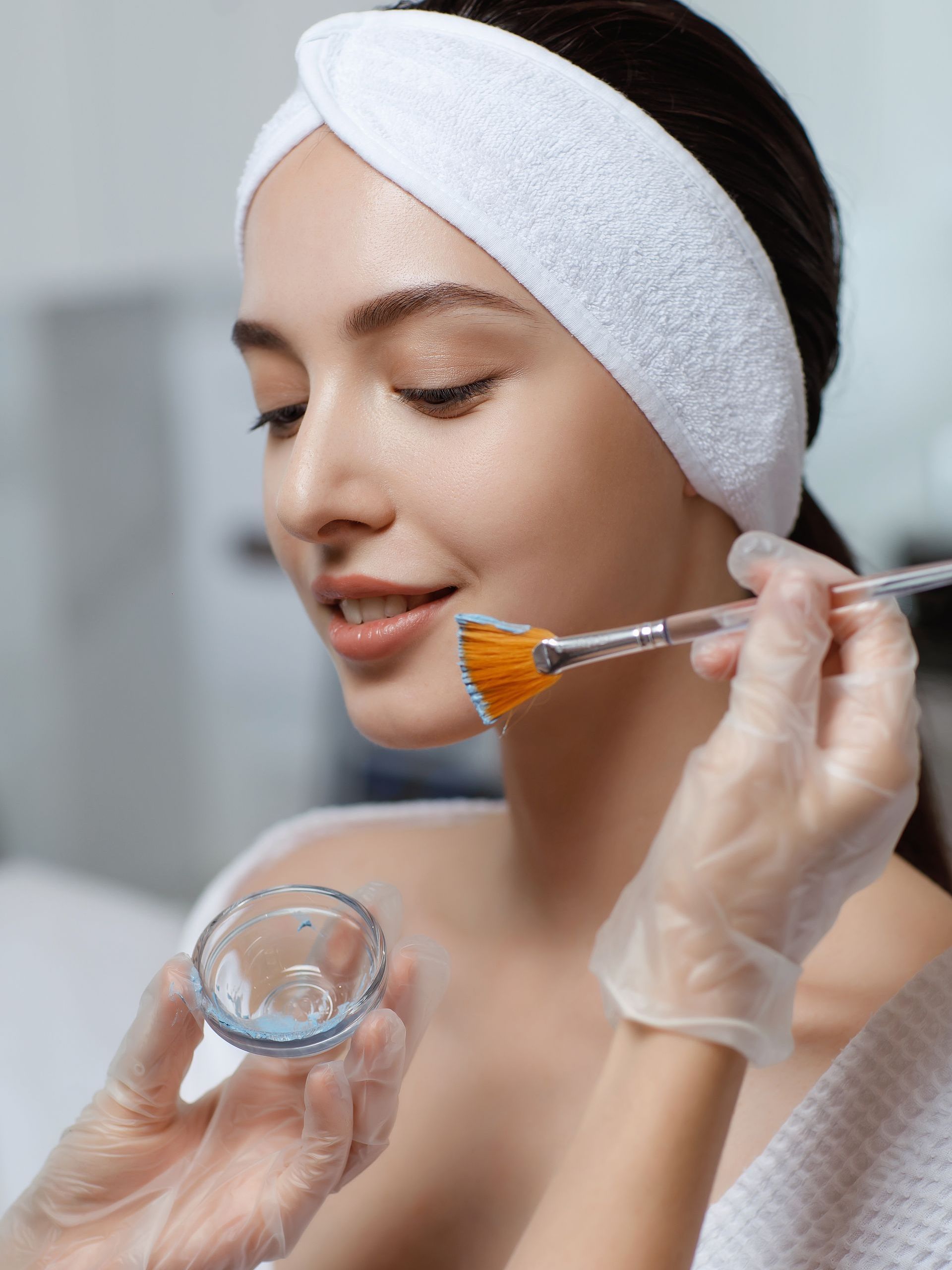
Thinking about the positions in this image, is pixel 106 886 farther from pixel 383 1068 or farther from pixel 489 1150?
pixel 383 1068

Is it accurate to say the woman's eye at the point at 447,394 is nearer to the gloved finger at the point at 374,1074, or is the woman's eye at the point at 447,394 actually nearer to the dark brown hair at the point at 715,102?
the dark brown hair at the point at 715,102

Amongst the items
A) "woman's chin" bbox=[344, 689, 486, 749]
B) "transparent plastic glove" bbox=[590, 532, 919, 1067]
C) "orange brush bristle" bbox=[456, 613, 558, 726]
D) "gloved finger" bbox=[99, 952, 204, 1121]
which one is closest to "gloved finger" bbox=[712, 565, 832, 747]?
"transparent plastic glove" bbox=[590, 532, 919, 1067]

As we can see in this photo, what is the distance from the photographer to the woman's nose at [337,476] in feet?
2.57

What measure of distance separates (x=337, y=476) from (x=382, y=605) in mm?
104

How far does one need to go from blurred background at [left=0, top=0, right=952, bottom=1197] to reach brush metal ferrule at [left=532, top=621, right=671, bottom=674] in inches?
32.7

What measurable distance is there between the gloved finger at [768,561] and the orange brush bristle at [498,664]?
0.42 ft

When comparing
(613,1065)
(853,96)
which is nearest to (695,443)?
(613,1065)

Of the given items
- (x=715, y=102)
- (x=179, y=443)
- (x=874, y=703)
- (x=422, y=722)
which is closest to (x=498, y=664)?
(x=422, y=722)

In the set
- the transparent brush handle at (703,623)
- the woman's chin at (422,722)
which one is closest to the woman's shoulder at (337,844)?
the woman's chin at (422,722)

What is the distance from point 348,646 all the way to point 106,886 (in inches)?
40.9

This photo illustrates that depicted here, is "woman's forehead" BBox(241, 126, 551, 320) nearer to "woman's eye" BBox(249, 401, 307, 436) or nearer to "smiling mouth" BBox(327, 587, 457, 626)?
"woman's eye" BBox(249, 401, 307, 436)

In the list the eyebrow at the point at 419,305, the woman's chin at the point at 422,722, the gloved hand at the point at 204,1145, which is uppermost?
the eyebrow at the point at 419,305

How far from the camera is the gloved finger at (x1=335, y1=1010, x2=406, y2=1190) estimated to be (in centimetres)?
66

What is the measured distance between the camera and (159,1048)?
2.43ft
